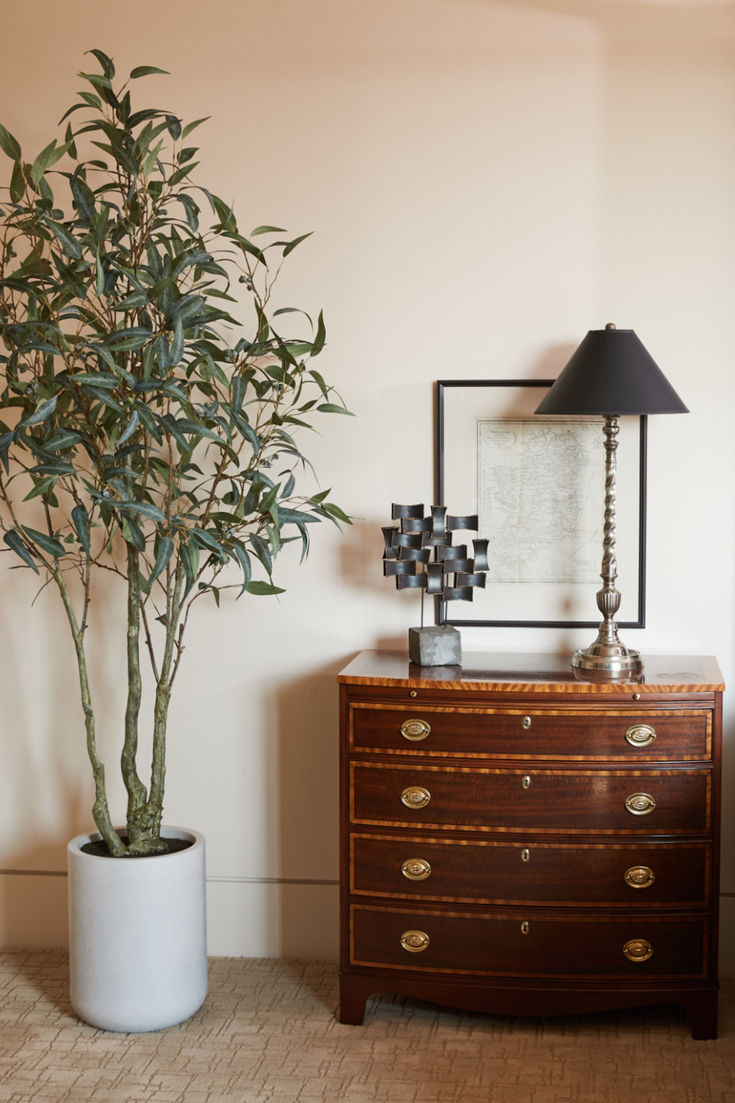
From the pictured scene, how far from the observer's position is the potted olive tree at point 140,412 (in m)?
2.67

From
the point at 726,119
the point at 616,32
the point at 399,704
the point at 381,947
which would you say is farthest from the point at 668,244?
the point at 381,947

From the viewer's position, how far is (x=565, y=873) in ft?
9.21

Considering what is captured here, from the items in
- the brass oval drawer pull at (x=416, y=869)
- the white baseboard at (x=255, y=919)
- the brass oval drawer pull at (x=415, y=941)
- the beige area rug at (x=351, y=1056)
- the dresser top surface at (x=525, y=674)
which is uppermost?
the dresser top surface at (x=525, y=674)

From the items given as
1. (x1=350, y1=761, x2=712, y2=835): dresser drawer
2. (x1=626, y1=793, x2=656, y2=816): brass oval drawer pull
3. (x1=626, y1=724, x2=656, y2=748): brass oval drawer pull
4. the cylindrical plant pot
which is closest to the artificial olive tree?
the cylindrical plant pot

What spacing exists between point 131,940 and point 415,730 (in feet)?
2.98

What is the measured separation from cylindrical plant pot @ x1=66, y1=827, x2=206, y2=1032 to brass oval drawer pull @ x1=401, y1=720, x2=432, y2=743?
67cm

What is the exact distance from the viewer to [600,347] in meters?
2.90

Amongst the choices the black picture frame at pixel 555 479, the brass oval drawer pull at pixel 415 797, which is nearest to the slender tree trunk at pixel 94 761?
the brass oval drawer pull at pixel 415 797

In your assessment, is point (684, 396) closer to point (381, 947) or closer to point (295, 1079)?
point (381, 947)

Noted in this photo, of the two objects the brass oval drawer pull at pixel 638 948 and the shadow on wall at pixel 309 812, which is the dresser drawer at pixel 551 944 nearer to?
the brass oval drawer pull at pixel 638 948

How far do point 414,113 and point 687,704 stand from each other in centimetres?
182

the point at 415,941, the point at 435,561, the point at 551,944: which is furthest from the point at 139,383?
the point at 551,944

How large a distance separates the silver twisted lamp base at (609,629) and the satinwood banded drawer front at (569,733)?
0.13 meters

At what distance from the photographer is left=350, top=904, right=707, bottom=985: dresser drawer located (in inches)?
110
